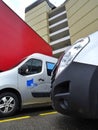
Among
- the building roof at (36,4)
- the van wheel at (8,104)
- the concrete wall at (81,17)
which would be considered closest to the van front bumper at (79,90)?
the van wheel at (8,104)

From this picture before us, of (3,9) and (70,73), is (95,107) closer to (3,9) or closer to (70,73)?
(70,73)

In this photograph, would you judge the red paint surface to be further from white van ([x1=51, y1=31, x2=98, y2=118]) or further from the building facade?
the building facade

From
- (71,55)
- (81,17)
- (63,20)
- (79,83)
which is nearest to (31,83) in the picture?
(71,55)

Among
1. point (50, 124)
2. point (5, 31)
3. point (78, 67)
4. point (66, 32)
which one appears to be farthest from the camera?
point (66, 32)

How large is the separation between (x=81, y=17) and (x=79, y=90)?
4049 cm

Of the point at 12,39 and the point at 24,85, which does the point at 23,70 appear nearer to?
the point at 24,85

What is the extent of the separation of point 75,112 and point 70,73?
1.40 ft

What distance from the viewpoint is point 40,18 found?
5391 centimetres

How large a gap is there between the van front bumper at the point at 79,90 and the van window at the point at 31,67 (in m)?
2.88

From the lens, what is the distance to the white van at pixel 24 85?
489cm

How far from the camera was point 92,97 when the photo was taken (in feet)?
7.26

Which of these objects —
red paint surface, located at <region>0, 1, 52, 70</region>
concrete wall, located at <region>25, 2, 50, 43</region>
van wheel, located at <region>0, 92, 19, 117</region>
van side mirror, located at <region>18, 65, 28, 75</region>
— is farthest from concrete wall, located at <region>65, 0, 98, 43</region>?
van wheel, located at <region>0, 92, 19, 117</region>

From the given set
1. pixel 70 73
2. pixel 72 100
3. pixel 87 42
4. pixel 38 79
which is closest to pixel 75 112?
pixel 72 100

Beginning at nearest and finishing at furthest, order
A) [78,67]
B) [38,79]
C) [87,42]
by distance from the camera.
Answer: [78,67]
[87,42]
[38,79]
